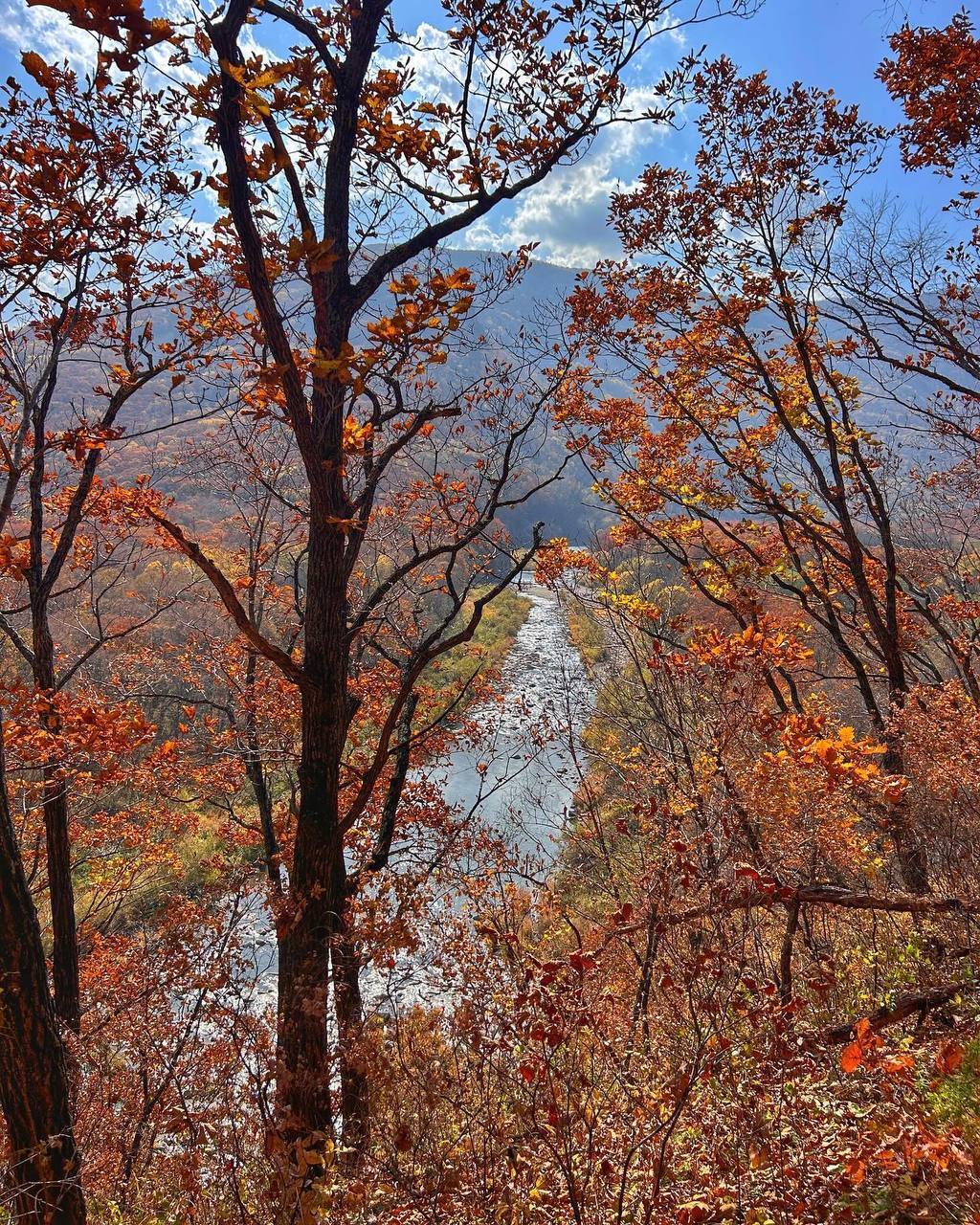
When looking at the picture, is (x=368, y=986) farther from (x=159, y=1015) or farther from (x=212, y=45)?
(x=212, y=45)

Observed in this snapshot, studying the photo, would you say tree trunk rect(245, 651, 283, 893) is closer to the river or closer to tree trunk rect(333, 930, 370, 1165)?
the river

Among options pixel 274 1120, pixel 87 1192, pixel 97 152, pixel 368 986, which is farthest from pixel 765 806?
pixel 368 986

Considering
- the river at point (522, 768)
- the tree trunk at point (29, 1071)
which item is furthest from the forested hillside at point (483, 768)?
the river at point (522, 768)

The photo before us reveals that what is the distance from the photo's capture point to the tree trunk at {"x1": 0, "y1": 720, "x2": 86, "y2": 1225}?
3.61 m

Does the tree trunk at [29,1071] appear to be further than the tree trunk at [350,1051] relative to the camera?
No

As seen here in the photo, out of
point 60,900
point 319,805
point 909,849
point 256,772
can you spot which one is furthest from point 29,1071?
point 909,849

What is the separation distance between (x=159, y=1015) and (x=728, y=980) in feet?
16.0

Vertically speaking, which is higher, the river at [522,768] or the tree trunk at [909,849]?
the river at [522,768]

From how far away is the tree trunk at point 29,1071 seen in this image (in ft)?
11.9

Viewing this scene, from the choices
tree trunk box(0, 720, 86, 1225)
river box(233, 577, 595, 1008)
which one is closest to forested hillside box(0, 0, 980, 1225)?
tree trunk box(0, 720, 86, 1225)

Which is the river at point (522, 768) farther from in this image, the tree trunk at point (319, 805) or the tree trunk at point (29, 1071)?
the tree trunk at point (29, 1071)

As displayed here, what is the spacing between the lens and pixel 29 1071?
3.68 meters

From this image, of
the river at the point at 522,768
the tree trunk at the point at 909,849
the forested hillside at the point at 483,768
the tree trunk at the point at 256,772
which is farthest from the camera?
the river at the point at 522,768

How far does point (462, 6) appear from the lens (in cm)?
390
